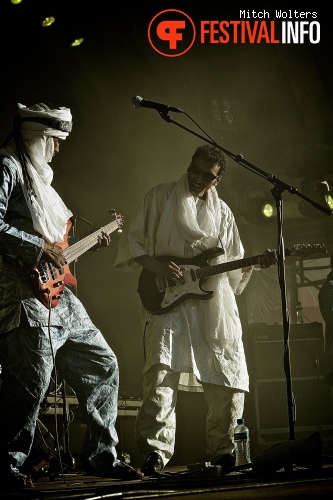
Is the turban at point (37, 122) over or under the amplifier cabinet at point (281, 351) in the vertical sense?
over

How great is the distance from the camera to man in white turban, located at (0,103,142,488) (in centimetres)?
343

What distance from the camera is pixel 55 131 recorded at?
3.82 metres

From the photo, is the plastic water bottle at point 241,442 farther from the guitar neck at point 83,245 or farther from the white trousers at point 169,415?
the guitar neck at point 83,245

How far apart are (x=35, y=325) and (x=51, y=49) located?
3.79 metres

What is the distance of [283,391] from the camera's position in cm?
665

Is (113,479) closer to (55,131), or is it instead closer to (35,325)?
(35,325)

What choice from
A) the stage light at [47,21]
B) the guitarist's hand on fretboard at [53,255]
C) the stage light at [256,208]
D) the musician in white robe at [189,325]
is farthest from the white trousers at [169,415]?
the stage light at [256,208]

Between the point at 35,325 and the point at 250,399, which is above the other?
the point at 35,325

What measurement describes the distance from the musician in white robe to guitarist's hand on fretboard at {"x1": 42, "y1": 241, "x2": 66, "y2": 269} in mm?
1087

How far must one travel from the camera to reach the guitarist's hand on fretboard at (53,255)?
3.57 m

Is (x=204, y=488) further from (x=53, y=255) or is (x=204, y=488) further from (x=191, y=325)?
(x=191, y=325)

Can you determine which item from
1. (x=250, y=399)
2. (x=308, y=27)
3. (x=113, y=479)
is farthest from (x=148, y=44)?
(x=113, y=479)

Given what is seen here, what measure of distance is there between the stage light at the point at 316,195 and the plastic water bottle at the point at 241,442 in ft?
12.4

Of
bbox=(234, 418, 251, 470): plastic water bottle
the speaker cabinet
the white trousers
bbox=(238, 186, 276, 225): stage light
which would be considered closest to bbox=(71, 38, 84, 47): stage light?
bbox=(238, 186, 276, 225): stage light
